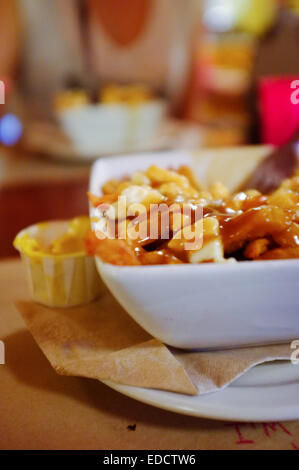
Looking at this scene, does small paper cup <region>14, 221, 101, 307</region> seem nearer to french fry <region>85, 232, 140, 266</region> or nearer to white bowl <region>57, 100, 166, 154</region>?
french fry <region>85, 232, 140, 266</region>

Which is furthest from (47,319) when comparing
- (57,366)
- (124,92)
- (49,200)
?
(124,92)

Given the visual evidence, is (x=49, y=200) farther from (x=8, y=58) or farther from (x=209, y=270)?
(x=8, y=58)

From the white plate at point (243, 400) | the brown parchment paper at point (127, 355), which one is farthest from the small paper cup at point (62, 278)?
the white plate at point (243, 400)

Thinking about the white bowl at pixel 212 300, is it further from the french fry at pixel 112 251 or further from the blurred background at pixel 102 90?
the blurred background at pixel 102 90

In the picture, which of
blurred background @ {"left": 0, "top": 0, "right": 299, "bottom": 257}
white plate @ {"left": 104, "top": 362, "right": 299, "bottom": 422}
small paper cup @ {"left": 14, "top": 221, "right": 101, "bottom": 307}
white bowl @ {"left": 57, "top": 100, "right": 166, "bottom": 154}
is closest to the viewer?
white plate @ {"left": 104, "top": 362, "right": 299, "bottom": 422}

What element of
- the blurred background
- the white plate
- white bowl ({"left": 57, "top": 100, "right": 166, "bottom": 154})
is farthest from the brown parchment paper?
white bowl ({"left": 57, "top": 100, "right": 166, "bottom": 154})

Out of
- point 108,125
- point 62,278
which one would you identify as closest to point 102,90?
point 108,125

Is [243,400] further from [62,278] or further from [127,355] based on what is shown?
[62,278]
